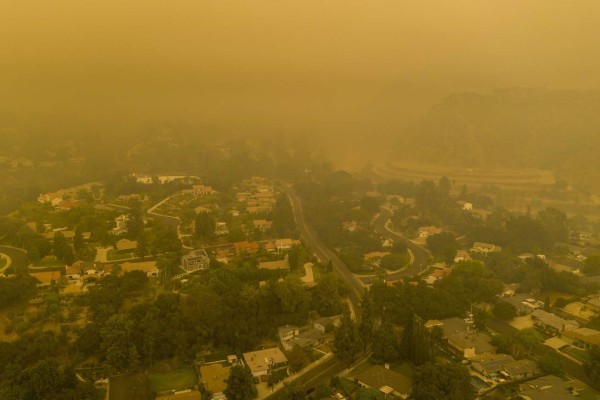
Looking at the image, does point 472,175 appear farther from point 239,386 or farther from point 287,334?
point 239,386

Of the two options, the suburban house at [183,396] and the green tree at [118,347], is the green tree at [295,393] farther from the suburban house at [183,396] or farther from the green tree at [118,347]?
Answer: the green tree at [118,347]

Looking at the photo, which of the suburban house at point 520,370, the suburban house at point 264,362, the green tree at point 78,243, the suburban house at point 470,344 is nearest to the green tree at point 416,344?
the suburban house at point 470,344

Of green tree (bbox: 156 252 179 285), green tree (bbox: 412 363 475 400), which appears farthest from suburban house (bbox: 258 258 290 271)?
green tree (bbox: 412 363 475 400)

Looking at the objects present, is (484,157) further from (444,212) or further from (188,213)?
(188,213)

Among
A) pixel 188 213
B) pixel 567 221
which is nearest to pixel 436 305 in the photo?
pixel 188 213

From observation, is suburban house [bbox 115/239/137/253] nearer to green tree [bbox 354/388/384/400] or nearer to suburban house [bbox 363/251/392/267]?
suburban house [bbox 363/251/392/267]

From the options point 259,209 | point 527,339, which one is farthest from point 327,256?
point 527,339

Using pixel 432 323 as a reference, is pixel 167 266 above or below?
above
